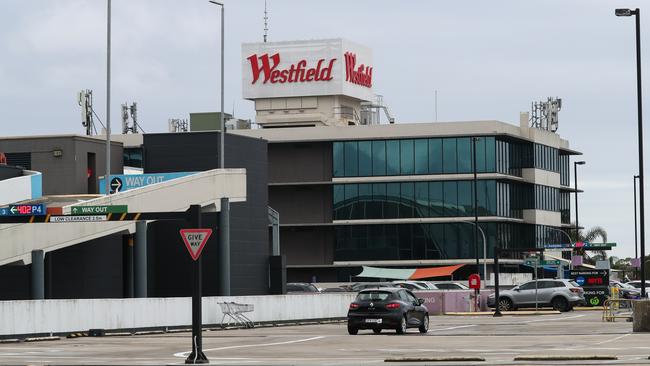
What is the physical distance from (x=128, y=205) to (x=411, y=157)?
4813cm

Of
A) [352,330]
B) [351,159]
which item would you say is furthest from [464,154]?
[352,330]

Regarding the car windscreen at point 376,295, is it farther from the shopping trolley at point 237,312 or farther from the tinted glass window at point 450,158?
the tinted glass window at point 450,158

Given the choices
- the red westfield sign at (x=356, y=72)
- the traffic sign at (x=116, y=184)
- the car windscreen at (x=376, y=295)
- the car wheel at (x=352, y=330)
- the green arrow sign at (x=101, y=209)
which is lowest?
the car wheel at (x=352, y=330)

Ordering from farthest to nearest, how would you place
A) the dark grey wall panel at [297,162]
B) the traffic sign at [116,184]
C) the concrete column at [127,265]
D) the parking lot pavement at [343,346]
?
the dark grey wall panel at [297,162]
the traffic sign at [116,184]
the concrete column at [127,265]
the parking lot pavement at [343,346]

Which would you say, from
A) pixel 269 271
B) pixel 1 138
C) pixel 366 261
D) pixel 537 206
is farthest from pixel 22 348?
pixel 537 206

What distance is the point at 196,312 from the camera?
25.9 m

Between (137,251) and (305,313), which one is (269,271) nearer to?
(137,251)

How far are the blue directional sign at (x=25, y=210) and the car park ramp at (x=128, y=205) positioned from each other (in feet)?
3.55

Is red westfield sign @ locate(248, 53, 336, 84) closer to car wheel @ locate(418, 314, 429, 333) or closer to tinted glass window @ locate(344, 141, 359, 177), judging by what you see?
tinted glass window @ locate(344, 141, 359, 177)

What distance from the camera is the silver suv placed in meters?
62.9

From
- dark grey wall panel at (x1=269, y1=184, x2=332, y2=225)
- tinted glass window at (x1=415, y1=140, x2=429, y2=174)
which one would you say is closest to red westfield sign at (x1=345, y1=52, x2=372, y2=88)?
tinted glass window at (x1=415, y1=140, x2=429, y2=174)

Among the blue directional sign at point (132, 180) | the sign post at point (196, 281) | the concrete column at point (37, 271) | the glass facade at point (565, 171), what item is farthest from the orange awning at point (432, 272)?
the sign post at point (196, 281)

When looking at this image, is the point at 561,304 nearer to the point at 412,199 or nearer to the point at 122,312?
the point at 122,312

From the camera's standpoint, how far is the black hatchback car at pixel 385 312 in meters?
38.7
